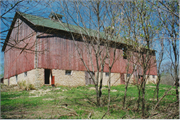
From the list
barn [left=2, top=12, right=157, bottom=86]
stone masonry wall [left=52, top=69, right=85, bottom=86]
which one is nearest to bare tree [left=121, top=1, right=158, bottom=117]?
barn [left=2, top=12, right=157, bottom=86]

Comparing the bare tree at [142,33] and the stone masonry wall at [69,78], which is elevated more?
the bare tree at [142,33]

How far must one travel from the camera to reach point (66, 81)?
54.2ft

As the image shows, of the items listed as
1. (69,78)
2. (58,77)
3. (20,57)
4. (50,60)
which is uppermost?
(20,57)

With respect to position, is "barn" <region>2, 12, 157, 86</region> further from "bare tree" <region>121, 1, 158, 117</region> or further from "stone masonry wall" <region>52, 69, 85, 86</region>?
"bare tree" <region>121, 1, 158, 117</region>

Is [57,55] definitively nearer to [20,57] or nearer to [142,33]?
[20,57]

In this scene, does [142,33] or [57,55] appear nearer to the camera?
[142,33]

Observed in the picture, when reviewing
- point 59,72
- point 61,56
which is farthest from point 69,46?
point 59,72

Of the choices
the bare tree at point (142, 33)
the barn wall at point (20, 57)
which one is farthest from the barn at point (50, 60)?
the bare tree at point (142, 33)

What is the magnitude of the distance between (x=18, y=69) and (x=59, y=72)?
19.2ft

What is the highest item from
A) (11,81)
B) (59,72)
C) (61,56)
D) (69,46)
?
(69,46)

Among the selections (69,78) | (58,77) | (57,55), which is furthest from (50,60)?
(69,78)

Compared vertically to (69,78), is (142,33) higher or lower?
higher

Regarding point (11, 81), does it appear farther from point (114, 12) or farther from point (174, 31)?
point (174, 31)

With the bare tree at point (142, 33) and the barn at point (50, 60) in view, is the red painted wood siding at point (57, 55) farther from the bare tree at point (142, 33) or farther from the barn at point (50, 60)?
the bare tree at point (142, 33)
